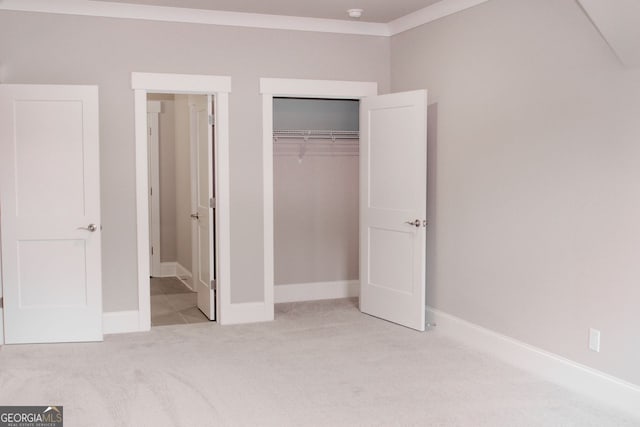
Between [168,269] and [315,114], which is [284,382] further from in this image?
[168,269]

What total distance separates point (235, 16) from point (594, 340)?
366 cm

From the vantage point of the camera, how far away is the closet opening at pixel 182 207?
5.71 metres

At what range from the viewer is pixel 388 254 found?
563 cm

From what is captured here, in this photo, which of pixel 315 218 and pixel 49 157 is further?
pixel 315 218

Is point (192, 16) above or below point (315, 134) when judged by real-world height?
above

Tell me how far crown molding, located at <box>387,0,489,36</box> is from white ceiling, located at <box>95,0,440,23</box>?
5 cm

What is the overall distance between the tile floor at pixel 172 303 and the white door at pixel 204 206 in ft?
0.44

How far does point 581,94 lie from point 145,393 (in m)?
3.08

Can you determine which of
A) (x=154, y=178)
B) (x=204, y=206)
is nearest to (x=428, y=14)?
(x=204, y=206)

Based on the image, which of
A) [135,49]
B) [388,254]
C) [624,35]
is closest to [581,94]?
[624,35]

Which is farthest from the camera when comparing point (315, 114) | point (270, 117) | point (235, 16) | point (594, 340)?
point (315, 114)

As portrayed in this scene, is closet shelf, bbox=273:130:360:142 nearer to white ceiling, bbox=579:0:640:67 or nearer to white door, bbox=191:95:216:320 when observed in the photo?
white door, bbox=191:95:216:320

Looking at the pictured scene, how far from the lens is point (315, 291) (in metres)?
6.61

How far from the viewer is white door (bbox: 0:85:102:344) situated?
16.0 ft
